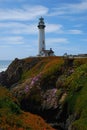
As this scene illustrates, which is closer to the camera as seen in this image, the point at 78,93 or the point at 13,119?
the point at 13,119

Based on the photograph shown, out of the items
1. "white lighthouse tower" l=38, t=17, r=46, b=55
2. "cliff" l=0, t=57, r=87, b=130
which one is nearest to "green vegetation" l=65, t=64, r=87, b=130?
"cliff" l=0, t=57, r=87, b=130

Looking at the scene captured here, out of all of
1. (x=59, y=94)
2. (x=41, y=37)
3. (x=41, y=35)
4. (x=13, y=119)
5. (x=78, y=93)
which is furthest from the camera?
(x=41, y=35)

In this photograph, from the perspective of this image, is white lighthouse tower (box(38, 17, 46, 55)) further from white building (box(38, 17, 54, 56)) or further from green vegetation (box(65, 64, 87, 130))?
green vegetation (box(65, 64, 87, 130))

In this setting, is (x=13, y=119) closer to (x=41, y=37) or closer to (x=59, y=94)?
(x=59, y=94)

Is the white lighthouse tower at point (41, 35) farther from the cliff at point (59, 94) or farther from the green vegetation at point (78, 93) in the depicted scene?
the green vegetation at point (78, 93)

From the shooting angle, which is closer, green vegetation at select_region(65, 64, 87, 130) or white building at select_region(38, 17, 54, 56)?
green vegetation at select_region(65, 64, 87, 130)

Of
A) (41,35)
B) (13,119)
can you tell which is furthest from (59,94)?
(41,35)

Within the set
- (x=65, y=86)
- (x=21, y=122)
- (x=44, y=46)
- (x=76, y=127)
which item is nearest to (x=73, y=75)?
(x=65, y=86)

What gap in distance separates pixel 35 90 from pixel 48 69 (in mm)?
6099

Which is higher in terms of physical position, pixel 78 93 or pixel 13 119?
pixel 13 119

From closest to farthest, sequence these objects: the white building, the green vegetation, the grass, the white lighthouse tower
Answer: the grass < the green vegetation < the white building < the white lighthouse tower

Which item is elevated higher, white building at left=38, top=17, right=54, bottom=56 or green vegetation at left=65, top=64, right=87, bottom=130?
white building at left=38, top=17, right=54, bottom=56

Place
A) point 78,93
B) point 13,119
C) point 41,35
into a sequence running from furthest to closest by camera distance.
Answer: point 41,35 → point 78,93 → point 13,119

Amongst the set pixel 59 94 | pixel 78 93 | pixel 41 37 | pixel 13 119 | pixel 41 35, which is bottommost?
pixel 59 94
